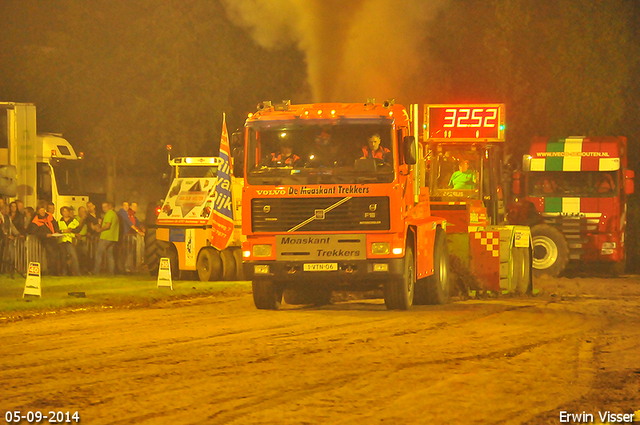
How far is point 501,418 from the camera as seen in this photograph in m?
7.61

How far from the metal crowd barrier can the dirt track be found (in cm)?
702

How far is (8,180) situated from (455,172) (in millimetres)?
10254

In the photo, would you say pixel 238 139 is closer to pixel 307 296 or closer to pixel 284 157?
pixel 284 157

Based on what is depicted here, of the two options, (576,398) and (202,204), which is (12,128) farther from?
(576,398)

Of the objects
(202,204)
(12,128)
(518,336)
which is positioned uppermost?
(12,128)

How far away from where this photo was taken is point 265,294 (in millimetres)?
16266

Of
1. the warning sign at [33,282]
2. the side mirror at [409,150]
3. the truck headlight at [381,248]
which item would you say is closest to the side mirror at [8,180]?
the warning sign at [33,282]

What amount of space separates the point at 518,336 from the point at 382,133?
4.02 metres

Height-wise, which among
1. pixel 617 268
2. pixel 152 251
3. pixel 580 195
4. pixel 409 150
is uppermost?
pixel 409 150

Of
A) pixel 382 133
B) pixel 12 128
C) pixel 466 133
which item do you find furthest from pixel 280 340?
pixel 12 128

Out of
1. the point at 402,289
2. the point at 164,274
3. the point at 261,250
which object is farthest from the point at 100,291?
the point at 402,289

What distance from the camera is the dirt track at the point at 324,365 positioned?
797 cm

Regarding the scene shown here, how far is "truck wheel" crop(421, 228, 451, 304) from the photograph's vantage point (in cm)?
1719

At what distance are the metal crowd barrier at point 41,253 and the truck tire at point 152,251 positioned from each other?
816 mm
